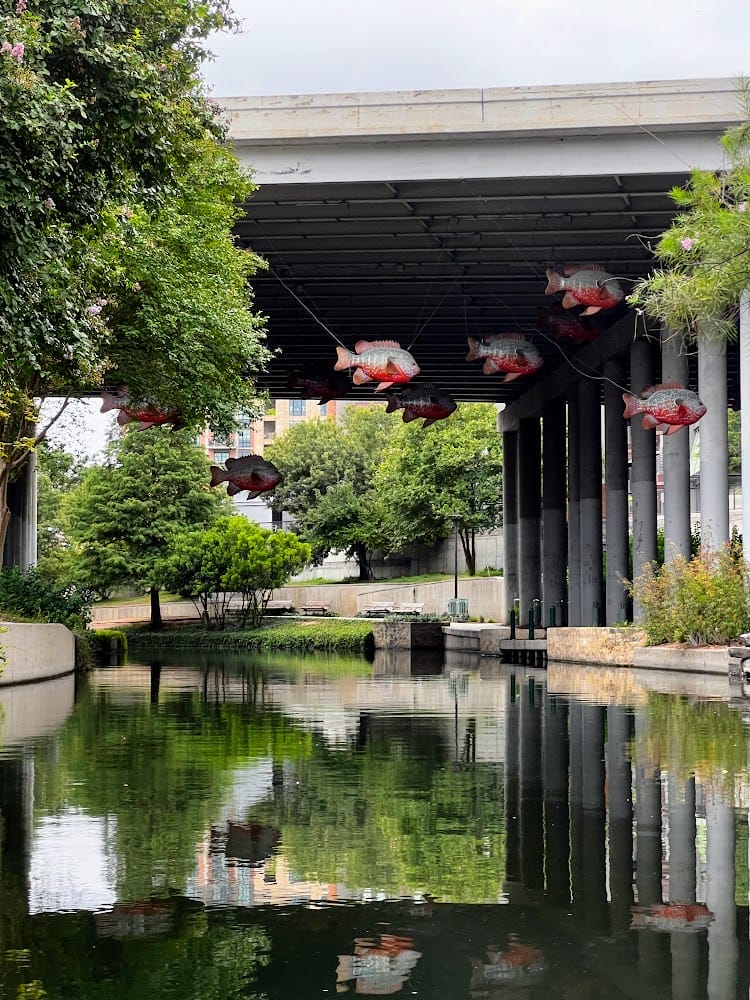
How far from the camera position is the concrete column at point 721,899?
5.17 meters

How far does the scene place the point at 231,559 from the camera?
63094 millimetres

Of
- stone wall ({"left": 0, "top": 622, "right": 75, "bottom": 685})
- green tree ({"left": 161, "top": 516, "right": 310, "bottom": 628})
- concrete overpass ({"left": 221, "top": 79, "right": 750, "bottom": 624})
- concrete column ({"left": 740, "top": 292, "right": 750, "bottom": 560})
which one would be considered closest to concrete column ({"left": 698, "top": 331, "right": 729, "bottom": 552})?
concrete overpass ({"left": 221, "top": 79, "right": 750, "bottom": 624})

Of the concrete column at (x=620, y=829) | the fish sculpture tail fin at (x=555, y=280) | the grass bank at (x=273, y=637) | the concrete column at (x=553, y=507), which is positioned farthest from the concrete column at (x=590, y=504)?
the concrete column at (x=620, y=829)

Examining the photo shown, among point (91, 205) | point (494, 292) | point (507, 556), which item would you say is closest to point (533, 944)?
point (91, 205)

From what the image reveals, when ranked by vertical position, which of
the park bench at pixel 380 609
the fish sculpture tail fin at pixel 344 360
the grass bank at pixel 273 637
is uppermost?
the fish sculpture tail fin at pixel 344 360

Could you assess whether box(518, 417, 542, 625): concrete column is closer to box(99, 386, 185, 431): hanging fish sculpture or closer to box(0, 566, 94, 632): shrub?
box(0, 566, 94, 632): shrub

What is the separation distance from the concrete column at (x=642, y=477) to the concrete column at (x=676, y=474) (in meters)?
3.73

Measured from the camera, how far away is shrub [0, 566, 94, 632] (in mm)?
33656

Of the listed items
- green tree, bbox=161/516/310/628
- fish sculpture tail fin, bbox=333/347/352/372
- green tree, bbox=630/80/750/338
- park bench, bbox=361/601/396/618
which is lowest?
park bench, bbox=361/601/396/618

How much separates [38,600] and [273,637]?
26136 mm

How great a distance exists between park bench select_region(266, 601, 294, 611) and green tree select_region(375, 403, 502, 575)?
7.03 m

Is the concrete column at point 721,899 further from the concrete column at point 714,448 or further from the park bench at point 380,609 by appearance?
the park bench at point 380,609

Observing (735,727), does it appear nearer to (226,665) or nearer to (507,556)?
(226,665)

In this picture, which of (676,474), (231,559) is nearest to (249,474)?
(676,474)
